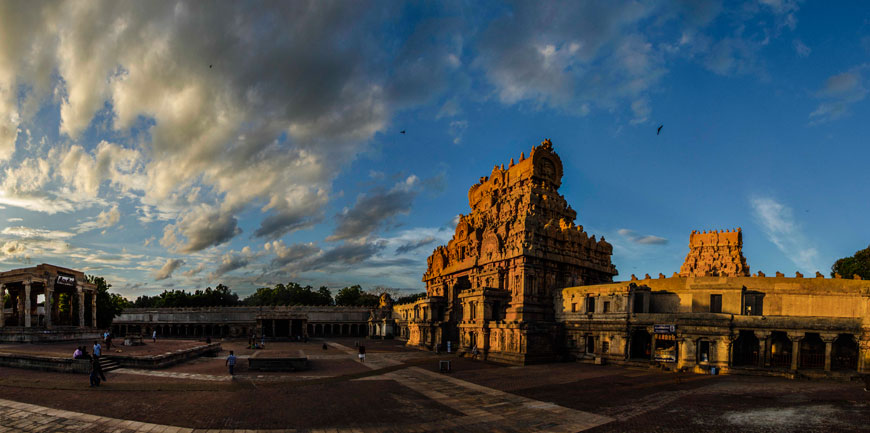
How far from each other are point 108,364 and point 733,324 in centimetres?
4846

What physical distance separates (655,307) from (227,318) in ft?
279

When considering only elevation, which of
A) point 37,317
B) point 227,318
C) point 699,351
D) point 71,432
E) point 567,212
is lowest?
point 227,318

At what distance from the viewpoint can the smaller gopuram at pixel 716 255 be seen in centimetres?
8919

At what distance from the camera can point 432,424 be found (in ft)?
68.2

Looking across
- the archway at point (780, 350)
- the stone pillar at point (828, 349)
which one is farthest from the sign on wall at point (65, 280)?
the stone pillar at point (828, 349)

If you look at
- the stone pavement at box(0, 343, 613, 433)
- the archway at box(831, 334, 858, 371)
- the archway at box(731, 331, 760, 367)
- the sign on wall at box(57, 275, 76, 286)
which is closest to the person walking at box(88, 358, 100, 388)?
the stone pavement at box(0, 343, 613, 433)

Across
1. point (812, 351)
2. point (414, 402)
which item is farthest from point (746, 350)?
point (414, 402)

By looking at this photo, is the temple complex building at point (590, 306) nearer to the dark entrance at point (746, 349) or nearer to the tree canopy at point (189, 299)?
the dark entrance at point (746, 349)

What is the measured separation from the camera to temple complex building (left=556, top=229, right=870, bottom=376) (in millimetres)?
36750

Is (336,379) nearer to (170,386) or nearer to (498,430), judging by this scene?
(170,386)

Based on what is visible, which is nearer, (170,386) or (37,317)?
(170,386)

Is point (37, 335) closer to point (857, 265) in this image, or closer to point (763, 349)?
point (763, 349)

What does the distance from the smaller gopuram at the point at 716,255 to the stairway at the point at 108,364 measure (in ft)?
302

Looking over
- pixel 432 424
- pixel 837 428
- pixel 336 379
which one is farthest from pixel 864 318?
pixel 336 379
